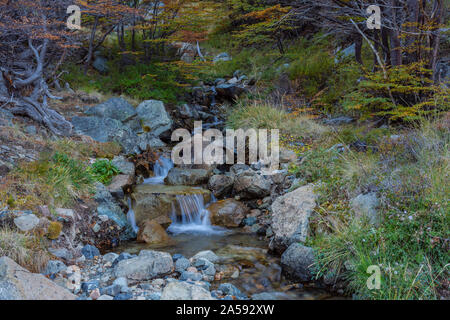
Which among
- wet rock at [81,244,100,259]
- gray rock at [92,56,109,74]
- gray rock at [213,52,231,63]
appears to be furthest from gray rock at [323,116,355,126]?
gray rock at [213,52,231,63]

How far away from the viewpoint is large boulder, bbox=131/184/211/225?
222 inches

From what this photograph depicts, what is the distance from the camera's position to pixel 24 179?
441 cm

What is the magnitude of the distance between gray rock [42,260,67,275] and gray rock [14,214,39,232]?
54cm

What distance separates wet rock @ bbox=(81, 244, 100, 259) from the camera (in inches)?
161

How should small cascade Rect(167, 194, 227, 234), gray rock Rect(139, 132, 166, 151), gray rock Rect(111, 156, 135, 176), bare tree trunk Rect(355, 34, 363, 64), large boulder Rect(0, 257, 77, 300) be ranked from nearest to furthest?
large boulder Rect(0, 257, 77, 300)
small cascade Rect(167, 194, 227, 234)
gray rock Rect(111, 156, 135, 176)
bare tree trunk Rect(355, 34, 363, 64)
gray rock Rect(139, 132, 166, 151)

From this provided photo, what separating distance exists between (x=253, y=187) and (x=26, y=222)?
3.76 meters

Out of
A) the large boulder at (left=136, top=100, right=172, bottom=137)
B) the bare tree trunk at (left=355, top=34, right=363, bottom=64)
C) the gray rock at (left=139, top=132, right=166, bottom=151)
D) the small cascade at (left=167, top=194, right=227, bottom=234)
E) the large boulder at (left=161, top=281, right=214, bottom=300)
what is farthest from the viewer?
the large boulder at (left=136, top=100, right=172, bottom=137)

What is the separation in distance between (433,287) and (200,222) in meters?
3.87

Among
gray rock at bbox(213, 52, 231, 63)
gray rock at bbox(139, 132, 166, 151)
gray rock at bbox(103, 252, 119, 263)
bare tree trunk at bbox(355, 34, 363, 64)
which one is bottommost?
gray rock at bbox(103, 252, 119, 263)

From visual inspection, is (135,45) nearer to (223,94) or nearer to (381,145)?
(223,94)

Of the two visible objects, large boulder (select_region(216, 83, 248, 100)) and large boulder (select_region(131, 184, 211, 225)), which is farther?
large boulder (select_region(216, 83, 248, 100))

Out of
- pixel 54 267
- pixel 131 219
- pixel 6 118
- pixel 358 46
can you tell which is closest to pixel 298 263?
pixel 54 267

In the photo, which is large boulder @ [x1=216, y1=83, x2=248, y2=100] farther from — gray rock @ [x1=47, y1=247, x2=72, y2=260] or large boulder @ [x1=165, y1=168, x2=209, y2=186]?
gray rock @ [x1=47, y1=247, x2=72, y2=260]

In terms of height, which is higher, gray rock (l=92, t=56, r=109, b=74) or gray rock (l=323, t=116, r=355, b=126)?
gray rock (l=92, t=56, r=109, b=74)
